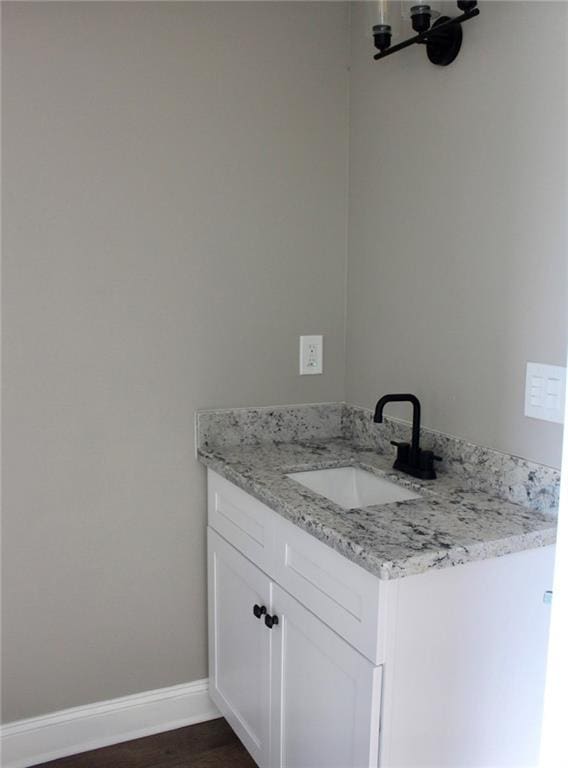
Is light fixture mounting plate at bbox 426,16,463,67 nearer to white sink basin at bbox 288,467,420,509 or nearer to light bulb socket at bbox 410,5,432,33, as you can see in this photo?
light bulb socket at bbox 410,5,432,33

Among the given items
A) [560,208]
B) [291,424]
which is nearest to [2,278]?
[291,424]

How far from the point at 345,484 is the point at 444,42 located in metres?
1.18

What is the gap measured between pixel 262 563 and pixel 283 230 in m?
1.00

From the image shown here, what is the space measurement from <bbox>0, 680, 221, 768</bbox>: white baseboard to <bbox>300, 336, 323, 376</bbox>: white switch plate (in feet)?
3.43

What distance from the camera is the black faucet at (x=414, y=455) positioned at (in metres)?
1.81

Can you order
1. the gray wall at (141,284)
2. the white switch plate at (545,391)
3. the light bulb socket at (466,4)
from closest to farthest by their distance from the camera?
the white switch plate at (545,391)
the light bulb socket at (466,4)
the gray wall at (141,284)

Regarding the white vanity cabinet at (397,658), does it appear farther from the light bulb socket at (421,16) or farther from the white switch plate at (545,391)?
the light bulb socket at (421,16)

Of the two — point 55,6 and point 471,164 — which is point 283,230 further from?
point 55,6

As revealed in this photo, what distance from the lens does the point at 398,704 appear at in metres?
1.37

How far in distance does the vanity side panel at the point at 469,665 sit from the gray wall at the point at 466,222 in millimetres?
328

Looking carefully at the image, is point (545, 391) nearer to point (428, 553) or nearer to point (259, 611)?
point (428, 553)

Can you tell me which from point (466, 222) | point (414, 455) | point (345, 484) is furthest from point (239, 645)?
point (466, 222)

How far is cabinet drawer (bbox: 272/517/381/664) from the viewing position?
1.35 m

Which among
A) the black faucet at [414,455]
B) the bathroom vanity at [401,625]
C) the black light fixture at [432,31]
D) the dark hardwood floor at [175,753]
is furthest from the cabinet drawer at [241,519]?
the black light fixture at [432,31]
